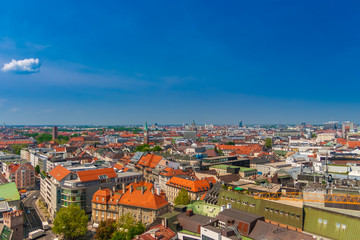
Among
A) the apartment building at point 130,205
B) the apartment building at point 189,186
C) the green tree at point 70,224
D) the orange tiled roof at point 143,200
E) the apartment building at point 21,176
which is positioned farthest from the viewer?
the apartment building at point 21,176

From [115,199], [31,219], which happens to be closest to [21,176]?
[31,219]

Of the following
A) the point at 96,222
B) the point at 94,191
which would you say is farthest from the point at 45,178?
the point at 96,222

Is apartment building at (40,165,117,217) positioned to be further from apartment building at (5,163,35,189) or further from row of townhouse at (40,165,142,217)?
apartment building at (5,163,35,189)

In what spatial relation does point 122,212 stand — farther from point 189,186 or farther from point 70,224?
point 189,186

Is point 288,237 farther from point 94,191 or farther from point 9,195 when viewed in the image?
point 9,195

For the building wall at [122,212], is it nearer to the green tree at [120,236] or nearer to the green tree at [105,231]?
the green tree at [105,231]

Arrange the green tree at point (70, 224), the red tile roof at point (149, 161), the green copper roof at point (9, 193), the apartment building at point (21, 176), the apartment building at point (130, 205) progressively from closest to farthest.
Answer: the green tree at point (70, 224), the apartment building at point (130, 205), the green copper roof at point (9, 193), the apartment building at point (21, 176), the red tile roof at point (149, 161)

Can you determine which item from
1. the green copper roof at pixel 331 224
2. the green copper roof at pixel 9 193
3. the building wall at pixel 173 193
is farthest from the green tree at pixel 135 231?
the green copper roof at pixel 9 193

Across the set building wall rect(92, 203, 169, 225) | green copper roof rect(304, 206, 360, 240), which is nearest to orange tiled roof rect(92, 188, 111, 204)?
building wall rect(92, 203, 169, 225)
